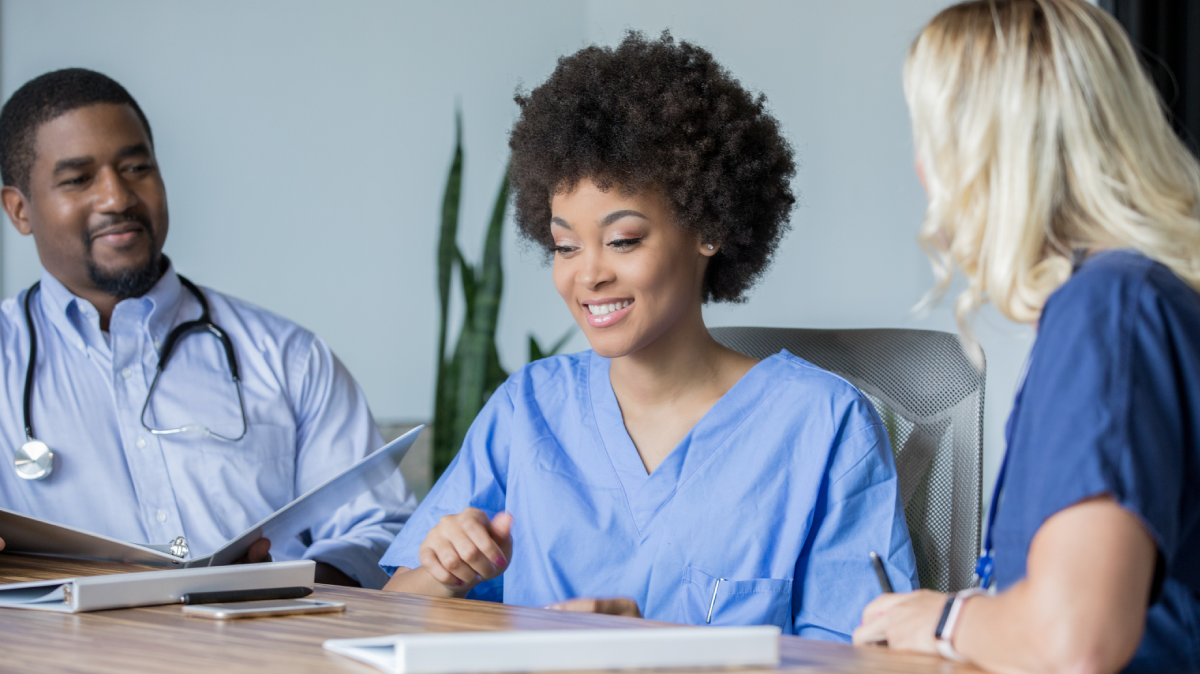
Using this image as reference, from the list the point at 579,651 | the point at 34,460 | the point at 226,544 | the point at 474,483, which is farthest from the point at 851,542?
the point at 34,460

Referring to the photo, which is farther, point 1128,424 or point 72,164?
point 72,164

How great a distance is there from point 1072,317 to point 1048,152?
152mm

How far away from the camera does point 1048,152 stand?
33.1 inches

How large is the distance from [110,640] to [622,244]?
883 millimetres

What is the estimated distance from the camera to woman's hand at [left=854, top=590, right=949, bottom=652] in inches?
33.4

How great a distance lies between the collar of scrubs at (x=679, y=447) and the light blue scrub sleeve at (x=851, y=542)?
0.16 metres

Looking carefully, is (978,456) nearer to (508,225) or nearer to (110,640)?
(110,640)

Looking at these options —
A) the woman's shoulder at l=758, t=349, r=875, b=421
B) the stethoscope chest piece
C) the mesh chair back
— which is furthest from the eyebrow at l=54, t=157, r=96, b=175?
the mesh chair back

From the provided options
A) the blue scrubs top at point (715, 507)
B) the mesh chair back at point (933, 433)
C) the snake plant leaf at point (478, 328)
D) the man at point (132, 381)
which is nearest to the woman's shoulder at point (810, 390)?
the blue scrubs top at point (715, 507)

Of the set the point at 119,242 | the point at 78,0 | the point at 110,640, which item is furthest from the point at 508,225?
the point at 110,640

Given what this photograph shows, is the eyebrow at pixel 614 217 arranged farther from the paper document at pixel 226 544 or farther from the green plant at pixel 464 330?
the green plant at pixel 464 330

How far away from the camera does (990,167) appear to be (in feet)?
2.85

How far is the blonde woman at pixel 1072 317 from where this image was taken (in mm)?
720

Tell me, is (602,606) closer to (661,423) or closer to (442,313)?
(661,423)
